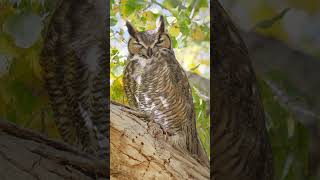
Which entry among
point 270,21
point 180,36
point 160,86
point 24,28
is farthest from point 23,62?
point 270,21

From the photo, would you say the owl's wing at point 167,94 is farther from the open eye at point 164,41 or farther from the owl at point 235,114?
the owl at point 235,114

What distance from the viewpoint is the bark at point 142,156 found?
2434mm

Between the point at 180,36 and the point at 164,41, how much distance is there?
0.09 metres

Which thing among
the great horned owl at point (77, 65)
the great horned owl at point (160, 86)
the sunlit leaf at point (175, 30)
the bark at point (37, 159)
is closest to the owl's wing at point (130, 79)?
the great horned owl at point (160, 86)

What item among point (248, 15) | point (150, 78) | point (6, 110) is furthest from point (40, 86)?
point (248, 15)

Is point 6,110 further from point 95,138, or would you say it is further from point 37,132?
point 95,138

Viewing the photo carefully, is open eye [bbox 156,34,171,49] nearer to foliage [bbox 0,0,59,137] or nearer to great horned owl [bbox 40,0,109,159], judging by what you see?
great horned owl [bbox 40,0,109,159]

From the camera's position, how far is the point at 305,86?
2.35 m

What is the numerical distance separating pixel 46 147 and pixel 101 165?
1.17 ft

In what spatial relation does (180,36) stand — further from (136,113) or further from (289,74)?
(289,74)

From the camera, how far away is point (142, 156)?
2.45m

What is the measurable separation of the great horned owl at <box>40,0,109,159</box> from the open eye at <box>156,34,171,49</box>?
11.7 inches

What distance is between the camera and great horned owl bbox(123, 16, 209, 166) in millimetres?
2572

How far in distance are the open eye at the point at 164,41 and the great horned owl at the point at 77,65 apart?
30 cm
